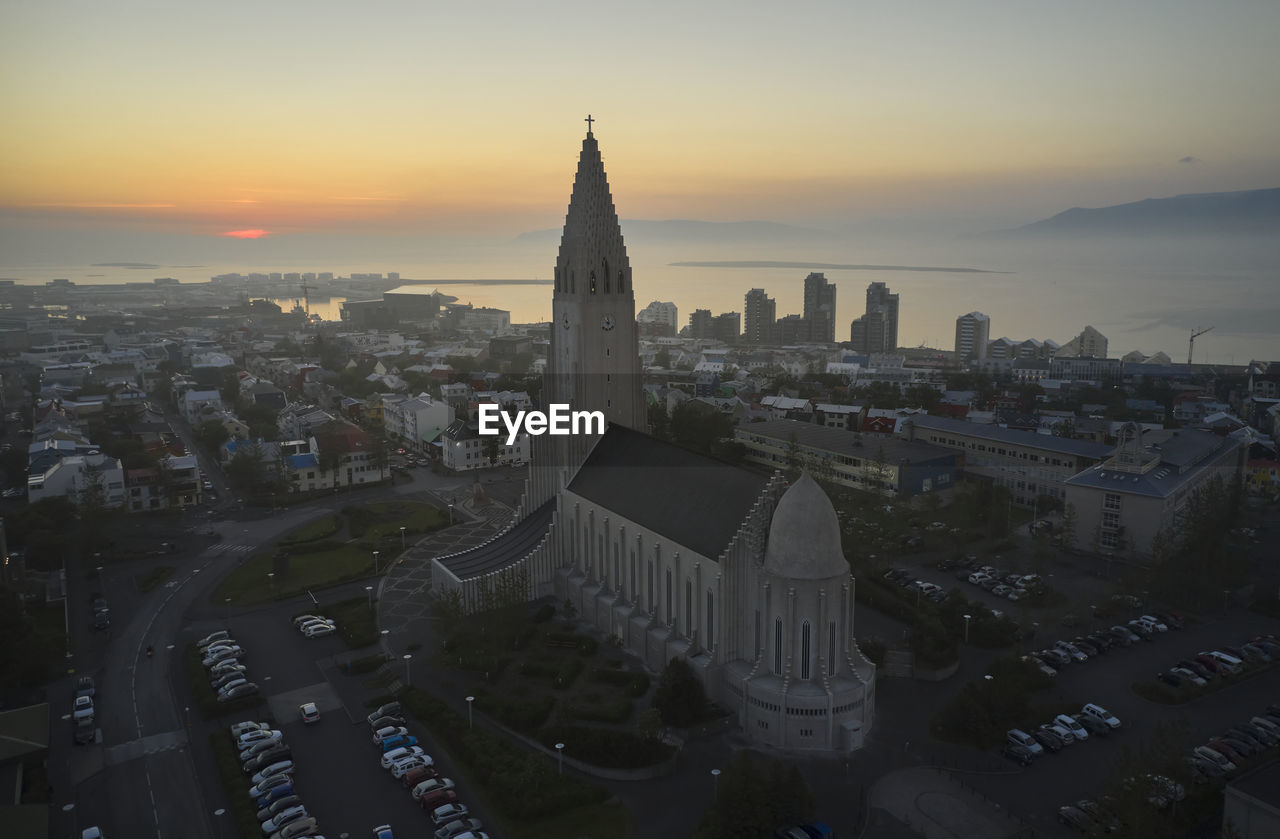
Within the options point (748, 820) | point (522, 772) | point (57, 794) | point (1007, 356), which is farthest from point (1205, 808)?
point (1007, 356)

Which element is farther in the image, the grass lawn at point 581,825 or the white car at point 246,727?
the white car at point 246,727

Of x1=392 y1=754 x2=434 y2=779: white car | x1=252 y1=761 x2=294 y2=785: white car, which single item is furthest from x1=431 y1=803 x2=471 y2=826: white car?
x1=252 y1=761 x2=294 y2=785: white car

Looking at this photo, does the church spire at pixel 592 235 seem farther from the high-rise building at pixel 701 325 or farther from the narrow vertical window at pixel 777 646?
the high-rise building at pixel 701 325

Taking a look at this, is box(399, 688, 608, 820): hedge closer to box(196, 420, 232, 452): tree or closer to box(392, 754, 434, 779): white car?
box(392, 754, 434, 779): white car

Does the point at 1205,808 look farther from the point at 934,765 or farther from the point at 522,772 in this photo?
the point at 522,772

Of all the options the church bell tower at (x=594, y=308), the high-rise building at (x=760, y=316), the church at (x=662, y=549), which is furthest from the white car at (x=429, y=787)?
the high-rise building at (x=760, y=316)

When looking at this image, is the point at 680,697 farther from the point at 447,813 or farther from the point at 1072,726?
the point at 1072,726

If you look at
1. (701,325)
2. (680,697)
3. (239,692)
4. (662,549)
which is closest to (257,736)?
(239,692)
